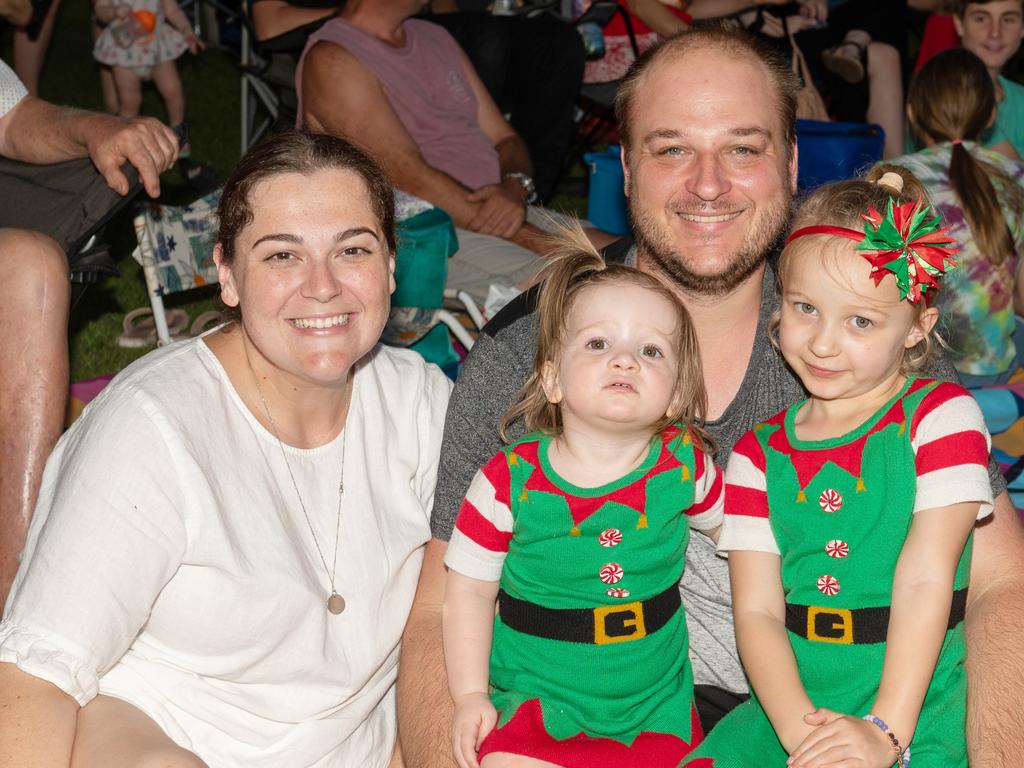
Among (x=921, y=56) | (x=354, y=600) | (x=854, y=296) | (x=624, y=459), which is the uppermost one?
(x=854, y=296)

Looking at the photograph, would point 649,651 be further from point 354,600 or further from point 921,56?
point 921,56

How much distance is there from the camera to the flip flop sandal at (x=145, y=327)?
5.27 m

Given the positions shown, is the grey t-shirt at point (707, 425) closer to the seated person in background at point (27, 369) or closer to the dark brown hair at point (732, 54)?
the dark brown hair at point (732, 54)

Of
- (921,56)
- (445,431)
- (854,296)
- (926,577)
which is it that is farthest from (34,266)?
(921,56)

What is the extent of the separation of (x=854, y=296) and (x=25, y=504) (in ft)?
7.07

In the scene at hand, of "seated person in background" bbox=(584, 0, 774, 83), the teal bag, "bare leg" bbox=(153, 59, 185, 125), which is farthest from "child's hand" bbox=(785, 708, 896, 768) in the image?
"bare leg" bbox=(153, 59, 185, 125)

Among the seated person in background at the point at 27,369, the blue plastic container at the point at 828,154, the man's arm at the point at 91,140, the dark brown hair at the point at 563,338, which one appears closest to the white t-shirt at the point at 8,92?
the man's arm at the point at 91,140

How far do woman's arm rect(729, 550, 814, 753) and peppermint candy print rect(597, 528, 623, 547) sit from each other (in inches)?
9.3

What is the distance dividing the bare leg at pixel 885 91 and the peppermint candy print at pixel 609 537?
628cm

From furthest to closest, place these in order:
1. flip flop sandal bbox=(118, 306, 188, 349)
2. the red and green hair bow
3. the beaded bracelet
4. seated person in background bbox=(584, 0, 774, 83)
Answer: seated person in background bbox=(584, 0, 774, 83)
flip flop sandal bbox=(118, 306, 188, 349)
the red and green hair bow
the beaded bracelet

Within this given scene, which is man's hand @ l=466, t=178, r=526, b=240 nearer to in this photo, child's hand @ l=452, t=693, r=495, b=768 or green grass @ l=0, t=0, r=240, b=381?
green grass @ l=0, t=0, r=240, b=381

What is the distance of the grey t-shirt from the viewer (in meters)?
2.55

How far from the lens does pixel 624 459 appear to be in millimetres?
2414

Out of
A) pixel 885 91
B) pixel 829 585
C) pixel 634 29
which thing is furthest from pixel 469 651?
pixel 885 91
